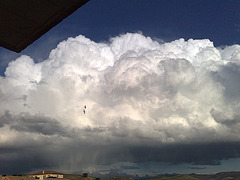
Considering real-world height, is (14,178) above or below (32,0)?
below

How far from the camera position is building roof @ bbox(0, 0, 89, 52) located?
3.65 metres

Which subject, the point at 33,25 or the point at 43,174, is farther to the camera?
the point at 43,174

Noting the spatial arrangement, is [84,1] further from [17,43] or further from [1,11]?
[17,43]

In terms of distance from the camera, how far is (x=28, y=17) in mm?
3941

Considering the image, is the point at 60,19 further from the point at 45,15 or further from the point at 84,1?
the point at 84,1

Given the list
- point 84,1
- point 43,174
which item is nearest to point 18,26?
point 84,1

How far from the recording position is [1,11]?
3830 mm

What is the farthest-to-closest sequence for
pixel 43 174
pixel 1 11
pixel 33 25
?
pixel 43 174, pixel 33 25, pixel 1 11

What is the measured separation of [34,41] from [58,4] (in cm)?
122

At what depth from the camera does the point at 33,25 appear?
4.13m

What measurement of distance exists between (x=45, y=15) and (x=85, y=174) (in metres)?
66.1

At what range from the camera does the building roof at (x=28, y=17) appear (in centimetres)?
365

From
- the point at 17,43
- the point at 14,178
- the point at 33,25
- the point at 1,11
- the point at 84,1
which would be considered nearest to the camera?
the point at 84,1

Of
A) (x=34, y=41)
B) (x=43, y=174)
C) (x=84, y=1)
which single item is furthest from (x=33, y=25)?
(x=43, y=174)
